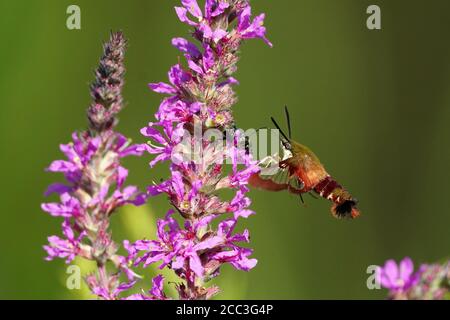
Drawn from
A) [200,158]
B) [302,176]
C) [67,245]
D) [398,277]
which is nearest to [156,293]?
[67,245]

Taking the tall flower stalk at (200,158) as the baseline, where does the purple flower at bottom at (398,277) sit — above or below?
below

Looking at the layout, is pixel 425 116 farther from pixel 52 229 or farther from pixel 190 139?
pixel 190 139

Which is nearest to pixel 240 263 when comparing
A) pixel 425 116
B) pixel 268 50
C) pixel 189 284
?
pixel 189 284

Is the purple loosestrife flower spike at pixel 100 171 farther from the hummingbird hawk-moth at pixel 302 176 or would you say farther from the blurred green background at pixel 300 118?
Result: the blurred green background at pixel 300 118

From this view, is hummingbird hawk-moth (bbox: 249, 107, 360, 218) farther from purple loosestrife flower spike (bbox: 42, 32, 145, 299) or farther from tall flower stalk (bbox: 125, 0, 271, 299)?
purple loosestrife flower spike (bbox: 42, 32, 145, 299)

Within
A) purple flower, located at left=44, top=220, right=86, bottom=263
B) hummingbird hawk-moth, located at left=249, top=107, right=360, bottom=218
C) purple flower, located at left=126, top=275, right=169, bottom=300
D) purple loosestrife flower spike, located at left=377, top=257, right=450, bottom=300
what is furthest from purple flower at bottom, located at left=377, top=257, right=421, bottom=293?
purple flower, located at left=44, top=220, right=86, bottom=263

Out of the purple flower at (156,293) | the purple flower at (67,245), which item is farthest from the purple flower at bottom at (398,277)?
the purple flower at (67,245)

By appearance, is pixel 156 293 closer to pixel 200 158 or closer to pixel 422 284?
pixel 200 158
